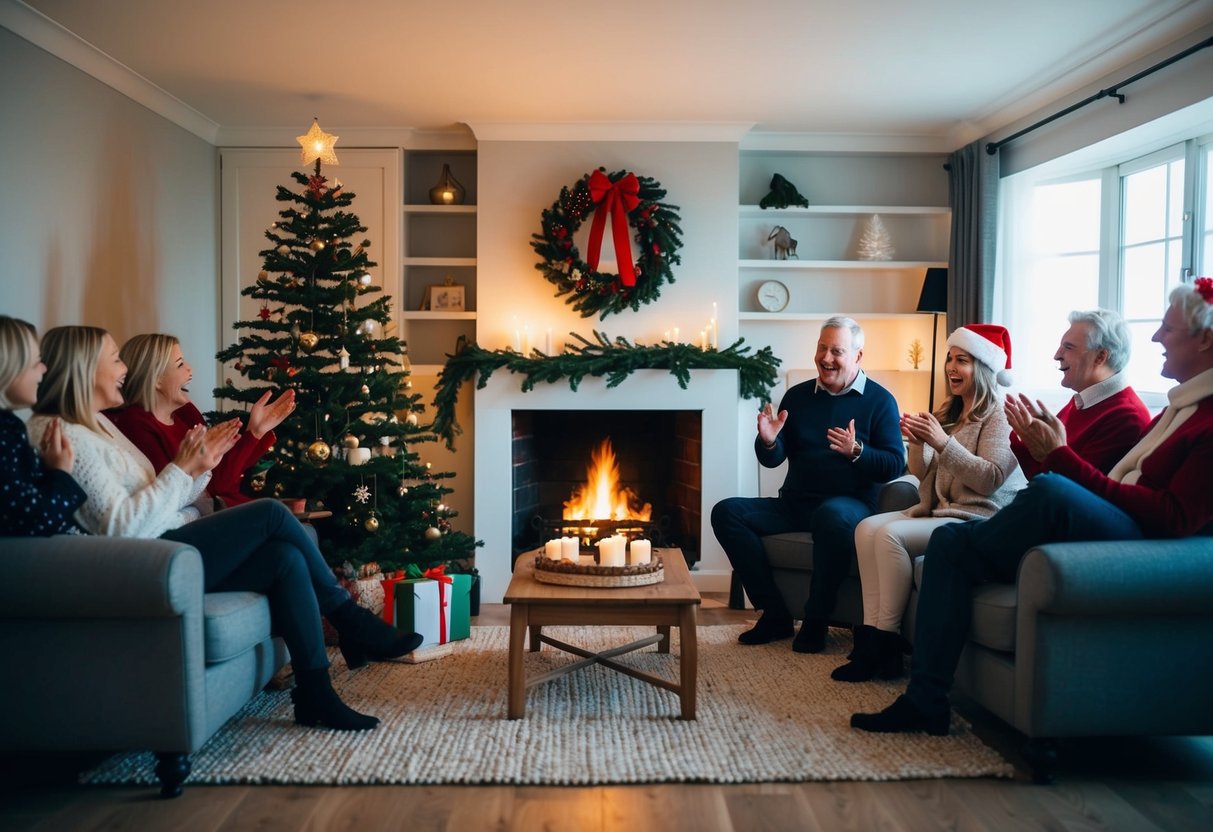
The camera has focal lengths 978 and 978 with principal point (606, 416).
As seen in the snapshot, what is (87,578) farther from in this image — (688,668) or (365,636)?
(688,668)

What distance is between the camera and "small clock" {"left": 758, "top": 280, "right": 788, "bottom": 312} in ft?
17.7

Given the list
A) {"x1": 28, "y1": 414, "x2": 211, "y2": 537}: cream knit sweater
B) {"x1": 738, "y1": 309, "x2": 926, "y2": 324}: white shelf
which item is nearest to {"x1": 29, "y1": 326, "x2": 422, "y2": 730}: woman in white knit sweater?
{"x1": 28, "y1": 414, "x2": 211, "y2": 537}: cream knit sweater

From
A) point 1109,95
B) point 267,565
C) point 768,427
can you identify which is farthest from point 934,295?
point 267,565

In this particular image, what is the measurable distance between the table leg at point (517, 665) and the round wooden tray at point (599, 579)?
16 centimetres

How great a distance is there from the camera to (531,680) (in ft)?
9.85

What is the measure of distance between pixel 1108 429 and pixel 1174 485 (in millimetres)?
441

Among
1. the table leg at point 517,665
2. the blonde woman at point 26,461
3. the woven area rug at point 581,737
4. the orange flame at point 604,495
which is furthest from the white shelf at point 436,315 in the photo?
the blonde woman at point 26,461

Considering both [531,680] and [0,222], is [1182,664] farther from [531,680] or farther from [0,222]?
[0,222]

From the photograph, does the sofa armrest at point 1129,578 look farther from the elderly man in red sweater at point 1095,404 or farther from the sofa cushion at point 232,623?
the sofa cushion at point 232,623

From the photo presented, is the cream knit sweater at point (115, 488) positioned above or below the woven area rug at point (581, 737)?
above

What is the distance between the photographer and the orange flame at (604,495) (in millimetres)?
5383

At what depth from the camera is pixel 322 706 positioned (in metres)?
2.77

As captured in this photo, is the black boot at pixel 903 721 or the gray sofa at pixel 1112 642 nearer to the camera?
the gray sofa at pixel 1112 642

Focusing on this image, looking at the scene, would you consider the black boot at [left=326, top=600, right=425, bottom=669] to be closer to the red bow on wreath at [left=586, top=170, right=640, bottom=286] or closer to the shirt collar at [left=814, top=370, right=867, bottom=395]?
the shirt collar at [left=814, top=370, right=867, bottom=395]
